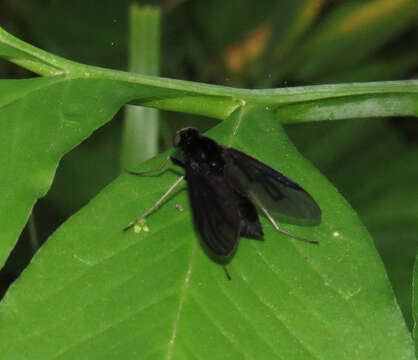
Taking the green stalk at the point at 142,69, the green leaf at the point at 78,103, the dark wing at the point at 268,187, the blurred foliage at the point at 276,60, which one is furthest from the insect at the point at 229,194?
the blurred foliage at the point at 276,60

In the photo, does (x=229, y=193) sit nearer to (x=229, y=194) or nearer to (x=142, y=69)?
(x=229, y=194)

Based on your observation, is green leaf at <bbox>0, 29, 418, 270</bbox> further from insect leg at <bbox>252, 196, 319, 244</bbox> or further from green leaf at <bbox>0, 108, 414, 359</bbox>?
insect leg at <bbox>252, 196, 319, 244</bbox>

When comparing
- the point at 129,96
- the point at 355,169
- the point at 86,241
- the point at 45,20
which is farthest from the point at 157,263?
the point at 45,20

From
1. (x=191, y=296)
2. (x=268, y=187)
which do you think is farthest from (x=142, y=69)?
(x=191, y=296)

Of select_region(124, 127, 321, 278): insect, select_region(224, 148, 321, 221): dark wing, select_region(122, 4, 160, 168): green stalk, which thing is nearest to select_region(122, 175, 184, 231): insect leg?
select_region(124, 127, 321, 278): insect

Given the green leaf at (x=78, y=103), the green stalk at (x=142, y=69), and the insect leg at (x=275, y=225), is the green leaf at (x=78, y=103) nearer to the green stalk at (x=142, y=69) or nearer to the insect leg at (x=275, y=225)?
the insect leg at (x=275, y=225)

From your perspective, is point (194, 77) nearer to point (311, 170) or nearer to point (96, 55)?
point (96, 55)

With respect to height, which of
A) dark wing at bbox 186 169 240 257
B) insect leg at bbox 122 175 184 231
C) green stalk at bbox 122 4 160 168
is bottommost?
green stalk at bbox 122 4 160 168
